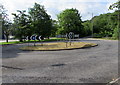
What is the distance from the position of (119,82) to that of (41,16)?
33439 millimetres

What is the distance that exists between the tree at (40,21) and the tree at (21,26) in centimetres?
342

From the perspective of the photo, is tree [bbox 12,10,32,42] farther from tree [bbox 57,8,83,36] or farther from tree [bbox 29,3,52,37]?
tree [bbox 57,8,83,36]

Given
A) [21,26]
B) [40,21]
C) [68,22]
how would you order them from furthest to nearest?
1. [68,22]
2. [40,21]
3. [21,26]

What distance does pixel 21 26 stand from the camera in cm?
2884

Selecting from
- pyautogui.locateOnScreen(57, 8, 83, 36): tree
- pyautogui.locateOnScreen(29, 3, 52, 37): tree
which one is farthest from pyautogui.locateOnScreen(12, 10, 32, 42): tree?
pyautogui.locateOnScreen(57, 8, 83, 36): tree

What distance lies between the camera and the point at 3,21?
25.8 m

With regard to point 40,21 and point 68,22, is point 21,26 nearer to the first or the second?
point 40,21

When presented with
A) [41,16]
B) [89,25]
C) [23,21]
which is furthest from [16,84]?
[89,25]

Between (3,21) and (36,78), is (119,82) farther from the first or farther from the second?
(3,21)

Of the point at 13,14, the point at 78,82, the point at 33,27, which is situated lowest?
the point at 78,82

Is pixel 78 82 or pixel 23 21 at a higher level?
pixel 23 21

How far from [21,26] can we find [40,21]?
22.7 ft

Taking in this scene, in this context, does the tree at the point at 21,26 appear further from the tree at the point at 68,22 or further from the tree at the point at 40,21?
the tree at the point at 68,22

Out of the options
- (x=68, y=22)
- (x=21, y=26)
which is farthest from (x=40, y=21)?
(x=68, y=22)
